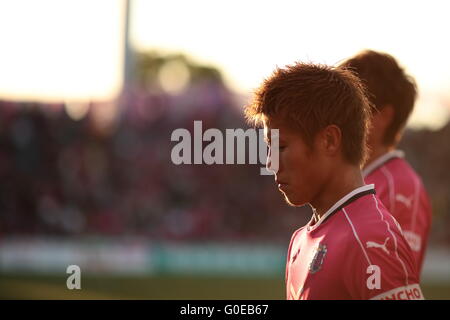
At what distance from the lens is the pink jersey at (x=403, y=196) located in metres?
3.99

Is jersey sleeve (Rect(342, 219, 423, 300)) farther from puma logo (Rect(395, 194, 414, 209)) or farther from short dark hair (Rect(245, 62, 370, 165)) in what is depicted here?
puma logo (Rect(395, 194, 414, 209))

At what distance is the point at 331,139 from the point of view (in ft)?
9.04

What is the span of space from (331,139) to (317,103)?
0.12 meters

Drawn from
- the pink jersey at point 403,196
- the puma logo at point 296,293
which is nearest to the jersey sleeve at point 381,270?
the puma logo at point 296,293

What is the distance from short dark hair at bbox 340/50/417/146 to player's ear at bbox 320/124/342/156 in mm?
1215

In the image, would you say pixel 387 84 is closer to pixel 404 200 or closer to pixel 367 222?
pixel 404 200

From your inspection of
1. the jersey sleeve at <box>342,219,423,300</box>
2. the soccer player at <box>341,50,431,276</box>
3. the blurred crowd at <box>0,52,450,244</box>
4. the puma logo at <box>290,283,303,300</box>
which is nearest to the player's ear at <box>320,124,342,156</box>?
the jersey sleeve at <box>342,219,423,300</box>

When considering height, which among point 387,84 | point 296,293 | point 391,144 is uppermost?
point 387,84

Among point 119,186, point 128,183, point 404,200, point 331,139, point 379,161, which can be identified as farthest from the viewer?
point 128,183

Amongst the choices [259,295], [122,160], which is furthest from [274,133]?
[122,160]

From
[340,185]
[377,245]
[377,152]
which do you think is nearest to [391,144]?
[377,152]

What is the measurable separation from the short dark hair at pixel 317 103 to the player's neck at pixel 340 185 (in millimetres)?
38

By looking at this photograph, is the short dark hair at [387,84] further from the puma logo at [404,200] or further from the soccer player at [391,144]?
the puma logo at [404,200]

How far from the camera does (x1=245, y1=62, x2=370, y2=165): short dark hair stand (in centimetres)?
272
